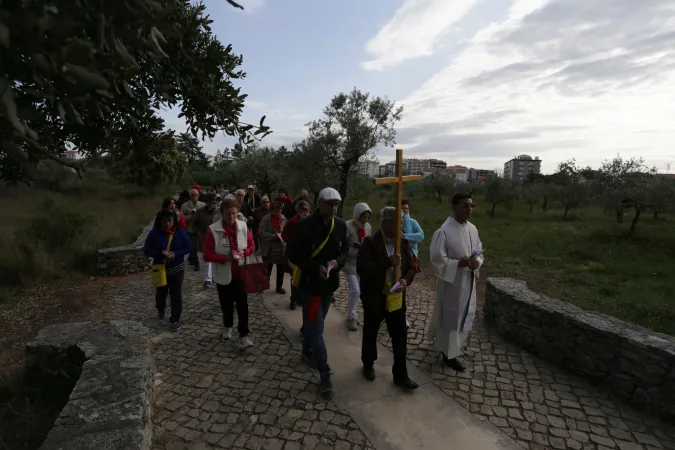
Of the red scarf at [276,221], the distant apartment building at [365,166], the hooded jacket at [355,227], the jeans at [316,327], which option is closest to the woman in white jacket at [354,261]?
the hooded jacket at [355,227]

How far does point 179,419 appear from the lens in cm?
337

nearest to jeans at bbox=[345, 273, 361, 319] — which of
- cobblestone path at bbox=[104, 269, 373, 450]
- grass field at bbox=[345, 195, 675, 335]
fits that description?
cobblestone path at bbox=[104, 269, 373, 450]

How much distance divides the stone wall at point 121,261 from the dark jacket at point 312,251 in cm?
629

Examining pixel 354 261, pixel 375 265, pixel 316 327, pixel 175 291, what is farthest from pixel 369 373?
pixel 175 291

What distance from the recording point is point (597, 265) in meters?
10.1

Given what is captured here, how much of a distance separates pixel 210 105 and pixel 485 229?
54.1 feet

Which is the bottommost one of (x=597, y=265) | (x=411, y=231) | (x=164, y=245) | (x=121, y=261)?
(x=597, y=265)

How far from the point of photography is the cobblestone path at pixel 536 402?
3.16 meters

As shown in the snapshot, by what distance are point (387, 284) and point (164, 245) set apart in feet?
10.6

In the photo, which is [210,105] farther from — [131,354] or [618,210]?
[618,210]

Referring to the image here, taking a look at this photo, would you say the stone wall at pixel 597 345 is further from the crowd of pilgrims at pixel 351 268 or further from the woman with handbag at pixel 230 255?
the woman with handbag at pixel 230 255

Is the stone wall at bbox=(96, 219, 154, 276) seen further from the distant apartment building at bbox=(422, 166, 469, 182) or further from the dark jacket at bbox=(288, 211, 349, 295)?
the distant apartment building at bbox=(422, 166, 469, 182)

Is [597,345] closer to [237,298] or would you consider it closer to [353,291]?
[353,291]

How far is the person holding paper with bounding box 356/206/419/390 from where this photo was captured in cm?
372
